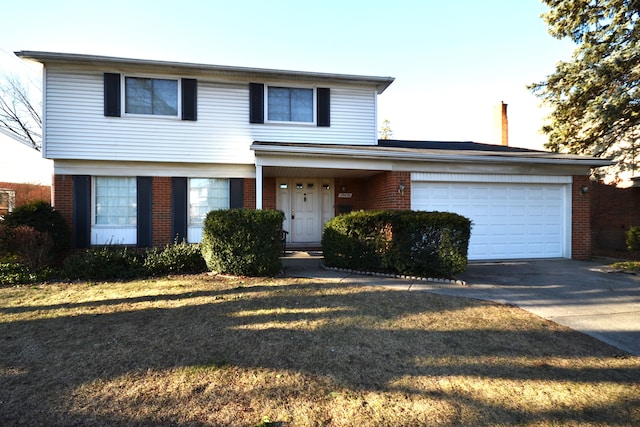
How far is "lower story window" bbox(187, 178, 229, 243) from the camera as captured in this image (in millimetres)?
9750

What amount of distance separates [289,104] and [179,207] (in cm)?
437

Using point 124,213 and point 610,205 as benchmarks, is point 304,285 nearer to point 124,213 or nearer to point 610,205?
point 124,213

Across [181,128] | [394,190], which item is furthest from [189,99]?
[394,190]

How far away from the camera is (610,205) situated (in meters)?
13.5

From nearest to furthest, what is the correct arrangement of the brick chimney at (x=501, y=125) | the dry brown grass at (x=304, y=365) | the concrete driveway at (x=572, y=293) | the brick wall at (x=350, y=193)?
the dry brown grass at (x=304, y=365) → the concrete driveway at (x=572, y=293) → the brick wall at (x=350, y=193) → the brick chimney at (x=501, y=125)

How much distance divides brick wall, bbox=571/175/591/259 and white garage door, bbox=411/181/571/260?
17 cm

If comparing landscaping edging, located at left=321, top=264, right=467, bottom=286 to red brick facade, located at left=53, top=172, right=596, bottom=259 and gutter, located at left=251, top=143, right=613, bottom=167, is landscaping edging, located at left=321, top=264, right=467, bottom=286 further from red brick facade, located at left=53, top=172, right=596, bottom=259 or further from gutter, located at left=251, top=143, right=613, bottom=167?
gutter, located at left=251, top=143, right=613, bottom=167

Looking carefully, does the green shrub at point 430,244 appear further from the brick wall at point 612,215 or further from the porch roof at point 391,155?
the brick wall at point 612,215

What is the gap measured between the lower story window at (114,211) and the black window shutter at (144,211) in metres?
0.16

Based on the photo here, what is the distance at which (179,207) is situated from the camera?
9.63 metres

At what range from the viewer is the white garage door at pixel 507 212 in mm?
9406

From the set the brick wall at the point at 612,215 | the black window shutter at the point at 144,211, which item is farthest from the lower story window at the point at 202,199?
the brick wall at the point at 612,215

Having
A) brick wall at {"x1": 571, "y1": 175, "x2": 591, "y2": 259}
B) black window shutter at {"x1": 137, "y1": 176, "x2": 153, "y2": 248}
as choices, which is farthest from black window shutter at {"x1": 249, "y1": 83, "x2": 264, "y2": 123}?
brick wall at {"x1": 571, "y1": 175, "x2": 591, "y2": 259}

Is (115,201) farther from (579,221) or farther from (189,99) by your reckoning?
(579,221)
